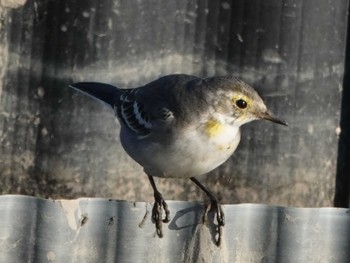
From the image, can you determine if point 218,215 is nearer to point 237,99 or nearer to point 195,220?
point 195,220

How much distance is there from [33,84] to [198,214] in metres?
1.27

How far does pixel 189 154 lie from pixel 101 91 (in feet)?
→ 2.45

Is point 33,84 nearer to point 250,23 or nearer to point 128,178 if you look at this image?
point 128,178

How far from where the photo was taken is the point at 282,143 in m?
5.59

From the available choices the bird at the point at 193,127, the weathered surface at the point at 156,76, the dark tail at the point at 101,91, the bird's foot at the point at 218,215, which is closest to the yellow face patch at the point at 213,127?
the bird at the point at 193,127

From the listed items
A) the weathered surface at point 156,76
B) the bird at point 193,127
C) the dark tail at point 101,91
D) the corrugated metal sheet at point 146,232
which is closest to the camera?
the corrugated metal sheet at point 146,232

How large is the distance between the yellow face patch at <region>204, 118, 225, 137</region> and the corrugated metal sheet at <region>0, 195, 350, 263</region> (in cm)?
31

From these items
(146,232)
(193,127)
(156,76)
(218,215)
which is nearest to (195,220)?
(218,215)

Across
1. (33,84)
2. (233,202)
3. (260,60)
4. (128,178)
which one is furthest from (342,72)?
(33,84)

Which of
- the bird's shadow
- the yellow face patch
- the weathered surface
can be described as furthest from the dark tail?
the bird's shadow

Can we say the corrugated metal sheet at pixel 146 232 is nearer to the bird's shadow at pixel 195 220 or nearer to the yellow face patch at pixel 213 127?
the bird's shadow at pixel 195 220

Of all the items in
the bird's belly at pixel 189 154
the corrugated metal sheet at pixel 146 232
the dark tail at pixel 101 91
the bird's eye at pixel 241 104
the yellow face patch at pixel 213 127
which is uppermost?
the dark tail at pixel 101 91

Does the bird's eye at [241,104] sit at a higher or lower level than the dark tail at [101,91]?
lower

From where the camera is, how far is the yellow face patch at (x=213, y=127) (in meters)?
4.65
